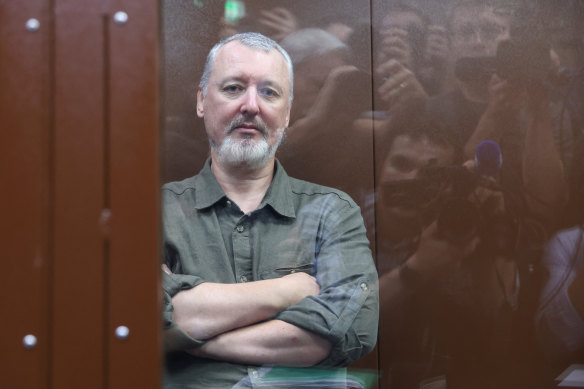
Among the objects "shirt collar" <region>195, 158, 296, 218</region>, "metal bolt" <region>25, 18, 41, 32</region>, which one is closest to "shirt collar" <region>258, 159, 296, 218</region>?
"shirt collar" <region>195, 158, 296, 218</region>

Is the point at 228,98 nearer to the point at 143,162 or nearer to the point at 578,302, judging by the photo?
the point at 143,162

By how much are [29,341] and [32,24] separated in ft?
2.44

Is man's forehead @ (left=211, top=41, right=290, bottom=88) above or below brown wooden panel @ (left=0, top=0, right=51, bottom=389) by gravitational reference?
above

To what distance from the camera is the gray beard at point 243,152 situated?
1818 mm

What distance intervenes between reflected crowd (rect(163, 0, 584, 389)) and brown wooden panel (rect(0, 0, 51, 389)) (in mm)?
705

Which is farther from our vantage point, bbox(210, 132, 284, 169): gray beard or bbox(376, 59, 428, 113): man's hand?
bbox(376, 59, 428, 113): man's hand

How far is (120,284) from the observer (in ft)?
4.79

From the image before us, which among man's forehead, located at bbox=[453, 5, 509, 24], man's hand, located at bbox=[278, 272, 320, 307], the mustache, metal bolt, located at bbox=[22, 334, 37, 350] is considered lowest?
metal bolt, located at bbox=[22, 334, 37, 350]

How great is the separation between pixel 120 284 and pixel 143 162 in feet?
0.96

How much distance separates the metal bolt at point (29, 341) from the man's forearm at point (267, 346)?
0.41 meters

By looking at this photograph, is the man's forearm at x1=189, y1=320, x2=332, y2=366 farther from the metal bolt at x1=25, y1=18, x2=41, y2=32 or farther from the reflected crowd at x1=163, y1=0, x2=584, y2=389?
the metal bolt at x1=25, y1=18, x2=41, y2=32

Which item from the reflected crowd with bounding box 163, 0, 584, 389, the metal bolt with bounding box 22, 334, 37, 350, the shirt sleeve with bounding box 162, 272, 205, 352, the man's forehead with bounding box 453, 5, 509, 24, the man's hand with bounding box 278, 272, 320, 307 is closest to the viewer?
the metal bolt with bounding box 22, 334, 37, 350

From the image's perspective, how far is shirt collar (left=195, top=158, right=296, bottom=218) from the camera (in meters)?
1.79

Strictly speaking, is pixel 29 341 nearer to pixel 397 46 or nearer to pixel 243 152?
pixel 243 152
